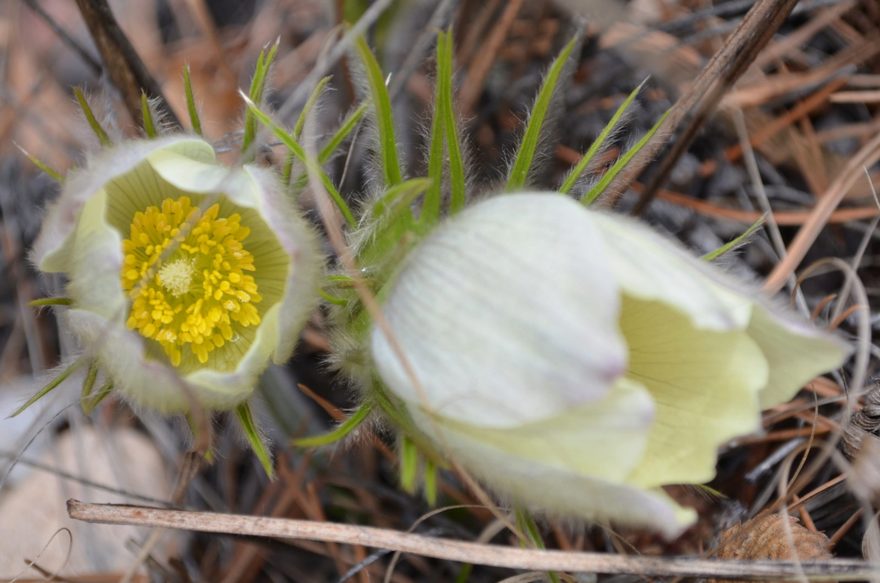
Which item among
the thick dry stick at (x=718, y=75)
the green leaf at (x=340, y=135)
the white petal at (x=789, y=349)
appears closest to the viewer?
the white petal at (x=789, y=349)

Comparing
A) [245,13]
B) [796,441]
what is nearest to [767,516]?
[796,441]

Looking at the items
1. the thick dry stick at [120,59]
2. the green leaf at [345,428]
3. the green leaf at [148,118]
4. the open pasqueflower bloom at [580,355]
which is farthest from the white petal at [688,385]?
the thick dry stick at [120,59]

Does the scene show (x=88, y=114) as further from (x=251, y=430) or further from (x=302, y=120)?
(x=251, y=430)

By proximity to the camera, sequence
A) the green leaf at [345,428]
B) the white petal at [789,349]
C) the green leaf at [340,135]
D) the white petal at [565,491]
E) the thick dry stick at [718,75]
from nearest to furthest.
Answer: the white petal at [565,491], the white petal at [789,349], the green leaf at [345,428], the green leaf at [340,135], the thick dry stick at [718,75]

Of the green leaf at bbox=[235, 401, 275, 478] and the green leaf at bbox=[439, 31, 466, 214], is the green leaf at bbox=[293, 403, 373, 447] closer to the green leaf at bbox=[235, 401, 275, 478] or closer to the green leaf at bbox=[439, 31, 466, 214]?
the green leaf at bbox=[235, 401, 275, 478]

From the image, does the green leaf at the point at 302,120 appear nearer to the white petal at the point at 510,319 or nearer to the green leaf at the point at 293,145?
the green leaf at the point at 293,145

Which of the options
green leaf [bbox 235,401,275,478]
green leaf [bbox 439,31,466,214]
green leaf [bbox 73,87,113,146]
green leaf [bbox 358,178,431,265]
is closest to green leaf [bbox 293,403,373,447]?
green leaf [bbox 235,401,275,478]
